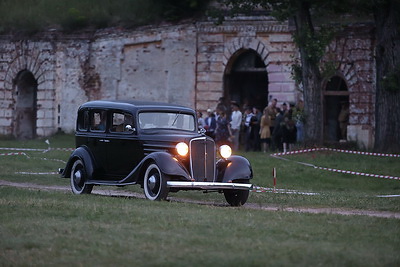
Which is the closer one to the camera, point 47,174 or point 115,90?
point 47,174

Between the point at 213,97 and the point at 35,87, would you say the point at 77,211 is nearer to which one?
the point at 213,97

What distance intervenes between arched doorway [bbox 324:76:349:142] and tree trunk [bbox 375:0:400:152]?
17.5 feet

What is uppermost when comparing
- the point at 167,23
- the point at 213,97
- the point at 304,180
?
the point at 167,23

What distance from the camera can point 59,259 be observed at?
11117mm

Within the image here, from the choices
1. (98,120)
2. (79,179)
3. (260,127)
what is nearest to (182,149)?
(98,120)

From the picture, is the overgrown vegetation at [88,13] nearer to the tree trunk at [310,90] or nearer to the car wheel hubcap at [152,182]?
the tree trunk at [310,90]

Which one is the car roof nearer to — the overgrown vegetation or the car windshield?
the car windshield

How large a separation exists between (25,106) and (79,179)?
27.6 meters

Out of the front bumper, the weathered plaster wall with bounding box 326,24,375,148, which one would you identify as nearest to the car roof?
the front bumper

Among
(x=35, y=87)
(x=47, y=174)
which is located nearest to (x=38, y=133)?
(x=35, y=87)

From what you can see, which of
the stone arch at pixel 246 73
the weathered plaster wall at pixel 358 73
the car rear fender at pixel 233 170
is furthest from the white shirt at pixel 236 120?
the car rear fender at pixel 233 170

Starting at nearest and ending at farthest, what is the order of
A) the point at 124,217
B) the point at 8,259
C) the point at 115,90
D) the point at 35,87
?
the point at 8,259, the point at 124,217, the point at 115,90, the point at 35,87

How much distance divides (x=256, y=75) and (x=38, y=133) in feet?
35.7

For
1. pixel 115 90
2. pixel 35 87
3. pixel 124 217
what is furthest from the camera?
pixel 35 87
